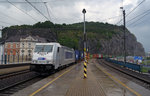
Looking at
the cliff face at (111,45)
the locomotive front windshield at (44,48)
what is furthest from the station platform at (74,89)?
the cliff face at (111,45)

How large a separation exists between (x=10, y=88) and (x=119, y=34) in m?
155

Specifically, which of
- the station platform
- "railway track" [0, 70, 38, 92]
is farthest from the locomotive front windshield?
the station platform

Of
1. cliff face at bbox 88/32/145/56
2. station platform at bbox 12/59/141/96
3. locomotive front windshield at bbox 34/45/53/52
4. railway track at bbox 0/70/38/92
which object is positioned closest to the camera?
station platform at bbox 12/59/141/96

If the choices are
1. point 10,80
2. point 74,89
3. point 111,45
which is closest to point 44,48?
point 10,80

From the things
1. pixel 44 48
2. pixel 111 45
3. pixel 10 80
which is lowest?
pixel 10 80

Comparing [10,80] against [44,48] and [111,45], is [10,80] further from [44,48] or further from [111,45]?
[111,45]

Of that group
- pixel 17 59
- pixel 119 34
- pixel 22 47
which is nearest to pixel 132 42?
pixel 119 34

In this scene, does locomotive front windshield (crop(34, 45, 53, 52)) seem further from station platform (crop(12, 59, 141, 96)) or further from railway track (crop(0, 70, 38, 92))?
station platform (crop(12, 59, 141, 96))

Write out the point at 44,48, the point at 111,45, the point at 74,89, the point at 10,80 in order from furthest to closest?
the point at 111,45
the point at 44,48
the point at 10,80
the point at 74,89

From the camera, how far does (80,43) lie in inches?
4788

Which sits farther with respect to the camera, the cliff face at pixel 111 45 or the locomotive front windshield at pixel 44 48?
the cliff face at pixel 111 45

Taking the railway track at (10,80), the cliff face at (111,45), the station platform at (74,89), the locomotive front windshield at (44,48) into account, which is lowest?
the railway track at (10,80)

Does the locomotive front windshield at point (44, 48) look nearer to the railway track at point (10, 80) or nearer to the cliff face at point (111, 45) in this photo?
the railway track at point (10, 80)

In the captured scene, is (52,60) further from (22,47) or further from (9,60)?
(22,47)
